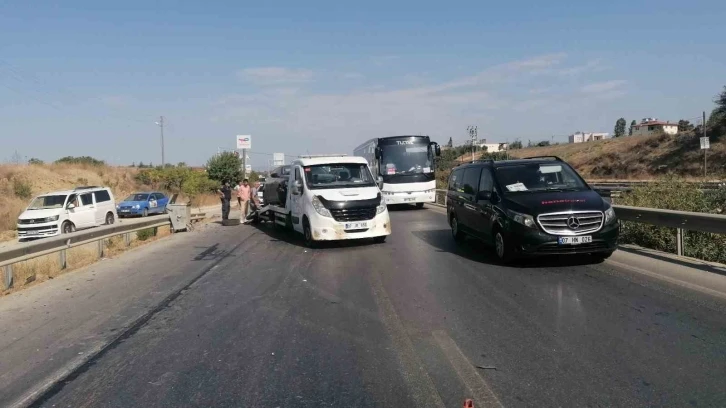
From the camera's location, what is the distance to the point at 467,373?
472cm

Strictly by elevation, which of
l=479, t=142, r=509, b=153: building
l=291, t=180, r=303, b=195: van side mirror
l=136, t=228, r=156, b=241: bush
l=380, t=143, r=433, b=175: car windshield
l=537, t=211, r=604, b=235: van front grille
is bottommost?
l=136, t=228, r=156, b=241: bush

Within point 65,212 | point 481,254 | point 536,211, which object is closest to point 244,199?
point 65,212

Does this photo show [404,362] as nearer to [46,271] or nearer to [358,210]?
[358,210]

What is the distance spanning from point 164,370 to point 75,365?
3.09 ft

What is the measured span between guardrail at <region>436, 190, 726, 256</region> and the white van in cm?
2106

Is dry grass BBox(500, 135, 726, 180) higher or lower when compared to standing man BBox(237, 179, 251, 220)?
higher

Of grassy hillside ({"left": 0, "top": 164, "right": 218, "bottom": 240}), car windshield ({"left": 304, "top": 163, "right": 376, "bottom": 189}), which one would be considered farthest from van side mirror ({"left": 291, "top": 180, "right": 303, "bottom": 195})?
grassy hillside ({"left": 0, "top": 164, "right": 218, "bottom": 240})

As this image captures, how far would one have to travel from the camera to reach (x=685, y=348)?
17.0ft

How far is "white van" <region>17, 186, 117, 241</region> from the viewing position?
2288cm

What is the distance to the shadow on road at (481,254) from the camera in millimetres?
9711

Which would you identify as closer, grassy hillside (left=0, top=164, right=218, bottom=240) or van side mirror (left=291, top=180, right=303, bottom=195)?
van side mirror (left=291, top=180, right=303, bottom=195)

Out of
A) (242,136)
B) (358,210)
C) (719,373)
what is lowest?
(719,373)

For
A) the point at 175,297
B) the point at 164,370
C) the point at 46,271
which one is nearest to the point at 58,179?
the point at 46,271

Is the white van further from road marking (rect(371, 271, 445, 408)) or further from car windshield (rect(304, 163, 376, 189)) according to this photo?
road marking (rect(371, 271, 445, 408))
